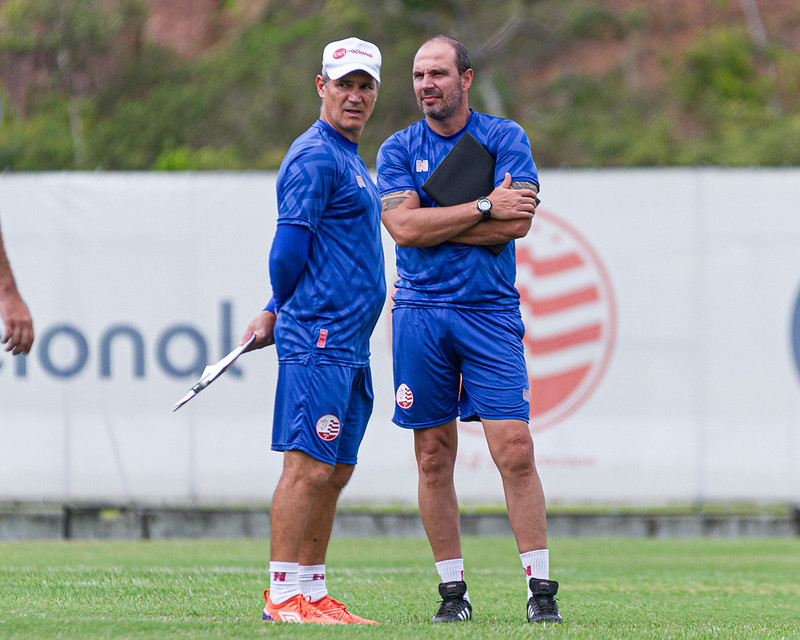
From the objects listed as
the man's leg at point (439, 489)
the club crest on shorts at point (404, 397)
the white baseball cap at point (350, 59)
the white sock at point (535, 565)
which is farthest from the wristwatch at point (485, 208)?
the white sock at point (535, 565)

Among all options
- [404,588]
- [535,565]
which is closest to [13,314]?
[535,565]

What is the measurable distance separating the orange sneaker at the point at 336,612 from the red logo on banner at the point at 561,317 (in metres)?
4.90

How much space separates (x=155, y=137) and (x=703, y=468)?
2203 cm

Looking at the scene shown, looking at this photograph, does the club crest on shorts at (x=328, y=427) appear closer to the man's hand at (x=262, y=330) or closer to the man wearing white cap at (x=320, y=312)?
the man wearing white cap at (x=320, y=312)

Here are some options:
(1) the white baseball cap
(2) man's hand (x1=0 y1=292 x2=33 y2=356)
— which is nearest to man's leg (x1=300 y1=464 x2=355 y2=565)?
(2) man's hand (x1=0 y1=292 x2=33 y2=356)

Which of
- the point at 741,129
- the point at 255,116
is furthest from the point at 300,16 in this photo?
the point at 741,129

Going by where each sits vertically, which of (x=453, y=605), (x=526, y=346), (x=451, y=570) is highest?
(x=526, y=346)

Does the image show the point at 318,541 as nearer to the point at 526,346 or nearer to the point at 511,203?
the point at 511,203

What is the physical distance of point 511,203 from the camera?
482 cm

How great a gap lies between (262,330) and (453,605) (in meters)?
1.24

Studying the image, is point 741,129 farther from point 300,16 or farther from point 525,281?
point 525,281

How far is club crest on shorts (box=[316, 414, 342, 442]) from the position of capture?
4.52 meters

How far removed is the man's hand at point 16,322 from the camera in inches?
153

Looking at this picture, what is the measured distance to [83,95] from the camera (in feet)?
98.8
